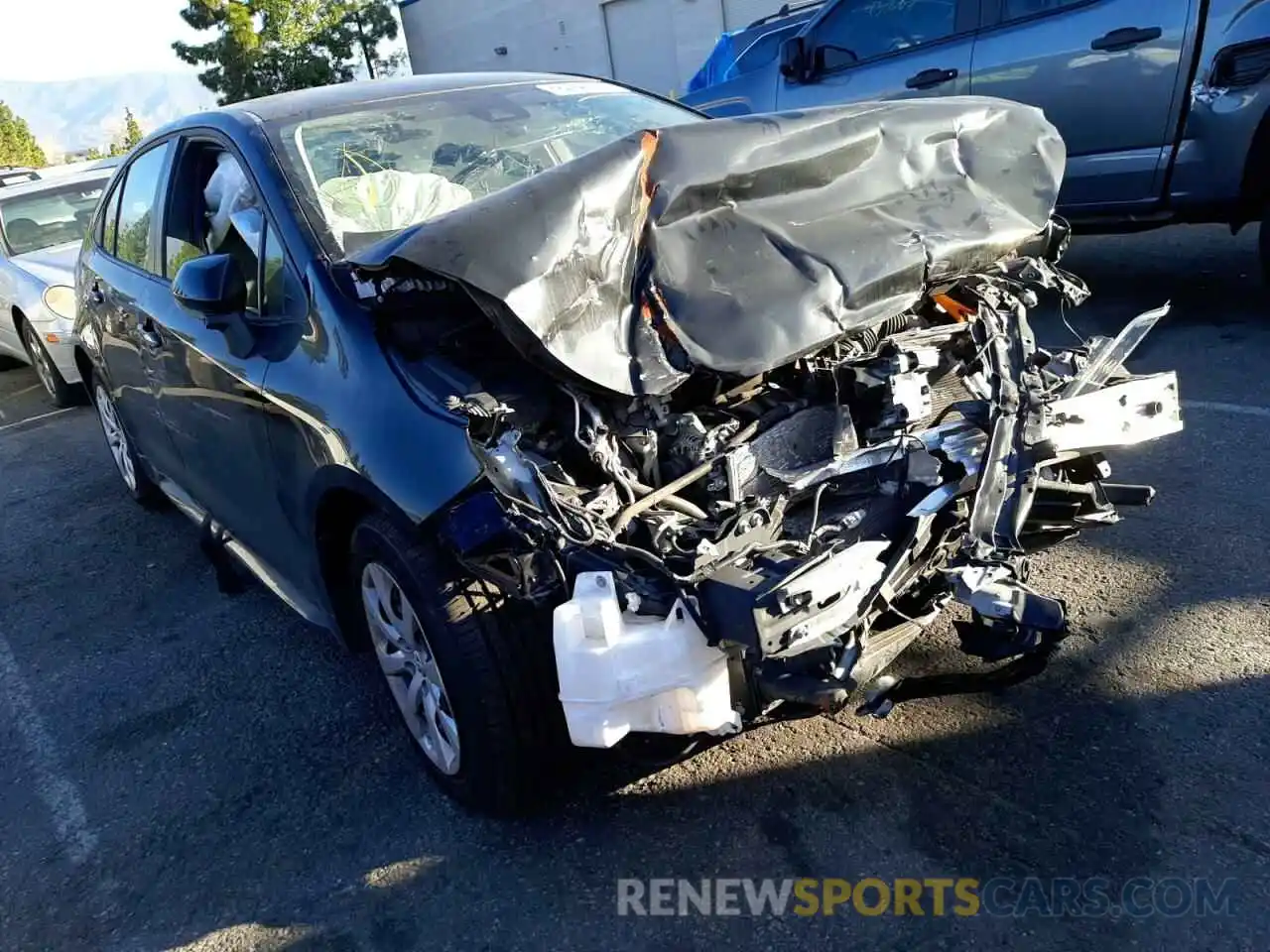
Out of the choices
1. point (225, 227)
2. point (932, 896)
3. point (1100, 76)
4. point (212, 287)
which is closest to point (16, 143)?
point (225, 227)

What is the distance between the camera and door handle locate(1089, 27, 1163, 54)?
5094 mm

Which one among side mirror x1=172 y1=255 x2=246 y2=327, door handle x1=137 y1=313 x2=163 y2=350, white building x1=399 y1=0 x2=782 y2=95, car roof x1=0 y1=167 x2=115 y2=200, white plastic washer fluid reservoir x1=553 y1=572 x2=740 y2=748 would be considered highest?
side mirror x1=172 y1=255 x2=246 y2=327

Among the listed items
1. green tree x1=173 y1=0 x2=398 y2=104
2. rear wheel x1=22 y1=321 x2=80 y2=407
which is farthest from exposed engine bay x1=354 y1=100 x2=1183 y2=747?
green tree x1=173 y1=0 x2=398 y2=104

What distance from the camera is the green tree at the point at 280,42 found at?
30297 millimetres

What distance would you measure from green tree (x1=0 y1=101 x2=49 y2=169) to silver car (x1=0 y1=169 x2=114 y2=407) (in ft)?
103

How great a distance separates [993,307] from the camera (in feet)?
9.52

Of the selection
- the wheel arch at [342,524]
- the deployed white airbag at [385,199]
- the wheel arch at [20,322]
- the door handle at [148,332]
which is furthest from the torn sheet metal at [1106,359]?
the wheel arch at [20,322]

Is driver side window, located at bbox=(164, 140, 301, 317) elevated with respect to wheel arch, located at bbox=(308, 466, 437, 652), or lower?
elevated

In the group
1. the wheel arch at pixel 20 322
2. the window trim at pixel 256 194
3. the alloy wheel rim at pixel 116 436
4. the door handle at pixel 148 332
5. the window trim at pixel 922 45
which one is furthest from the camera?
the wheel arch at pixel 20 322

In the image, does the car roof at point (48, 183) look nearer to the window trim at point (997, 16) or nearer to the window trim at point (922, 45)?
the window trim at point (922, 45)

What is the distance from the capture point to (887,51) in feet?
20.8

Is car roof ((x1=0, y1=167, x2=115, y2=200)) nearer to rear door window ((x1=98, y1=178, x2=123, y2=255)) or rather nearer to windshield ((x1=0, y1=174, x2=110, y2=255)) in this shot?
windshield ((x1=0, y1=174, x2=110, y2=255))

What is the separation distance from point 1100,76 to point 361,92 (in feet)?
13.0

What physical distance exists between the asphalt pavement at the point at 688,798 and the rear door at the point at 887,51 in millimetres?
3263
